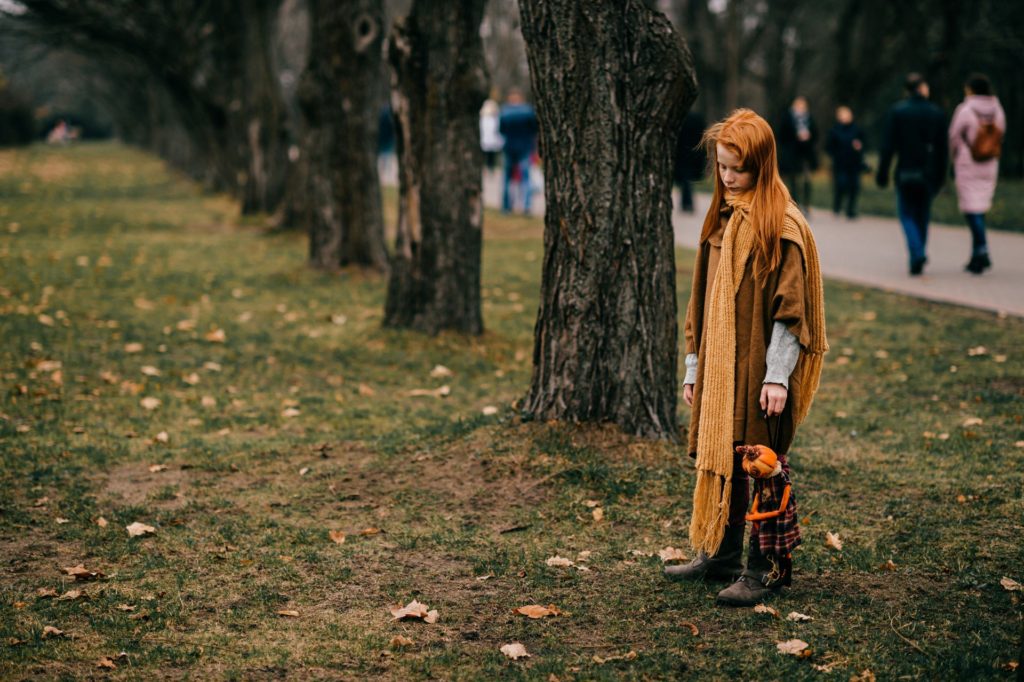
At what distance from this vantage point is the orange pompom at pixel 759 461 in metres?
4.28

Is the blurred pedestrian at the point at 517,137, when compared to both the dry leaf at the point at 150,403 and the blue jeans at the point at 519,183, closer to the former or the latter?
the blue jeans at the point at 519,183

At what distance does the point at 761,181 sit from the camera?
428 centimetres

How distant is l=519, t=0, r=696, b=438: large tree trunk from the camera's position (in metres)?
6.01

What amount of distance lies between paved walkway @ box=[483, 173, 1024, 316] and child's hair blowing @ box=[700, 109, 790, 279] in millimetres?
7429

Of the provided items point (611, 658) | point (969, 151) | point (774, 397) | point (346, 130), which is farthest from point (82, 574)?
point (969, 151)

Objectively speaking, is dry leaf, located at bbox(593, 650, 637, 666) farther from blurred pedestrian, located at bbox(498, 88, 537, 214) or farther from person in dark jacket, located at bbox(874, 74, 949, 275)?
blurred pedestrian, located at bbox(498, 88, 537, 214)

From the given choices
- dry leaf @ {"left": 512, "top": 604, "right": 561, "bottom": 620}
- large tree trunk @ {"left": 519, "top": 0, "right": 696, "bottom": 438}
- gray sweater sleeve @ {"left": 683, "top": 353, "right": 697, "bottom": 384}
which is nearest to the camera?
dry leaf @ {"left": 512, "top": 604, "right": 561, "bottom": 620}

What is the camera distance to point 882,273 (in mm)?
13828

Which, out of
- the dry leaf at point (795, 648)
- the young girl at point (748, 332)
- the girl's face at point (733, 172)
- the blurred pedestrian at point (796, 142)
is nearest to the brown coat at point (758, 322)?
the young girl at point (748, 332)

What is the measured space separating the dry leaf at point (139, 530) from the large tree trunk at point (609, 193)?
2169 millimetres

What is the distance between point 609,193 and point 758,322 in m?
1.95

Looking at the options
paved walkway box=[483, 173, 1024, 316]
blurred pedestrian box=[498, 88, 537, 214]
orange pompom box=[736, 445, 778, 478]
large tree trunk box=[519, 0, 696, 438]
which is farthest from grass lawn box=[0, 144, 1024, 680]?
blurred pedestrian box=[498, 88, 537, 214]

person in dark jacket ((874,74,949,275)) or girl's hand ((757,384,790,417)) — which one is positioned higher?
person in dark jacket ((874,74,949,275))

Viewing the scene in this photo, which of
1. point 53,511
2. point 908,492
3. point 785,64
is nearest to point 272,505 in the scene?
point 53,511
